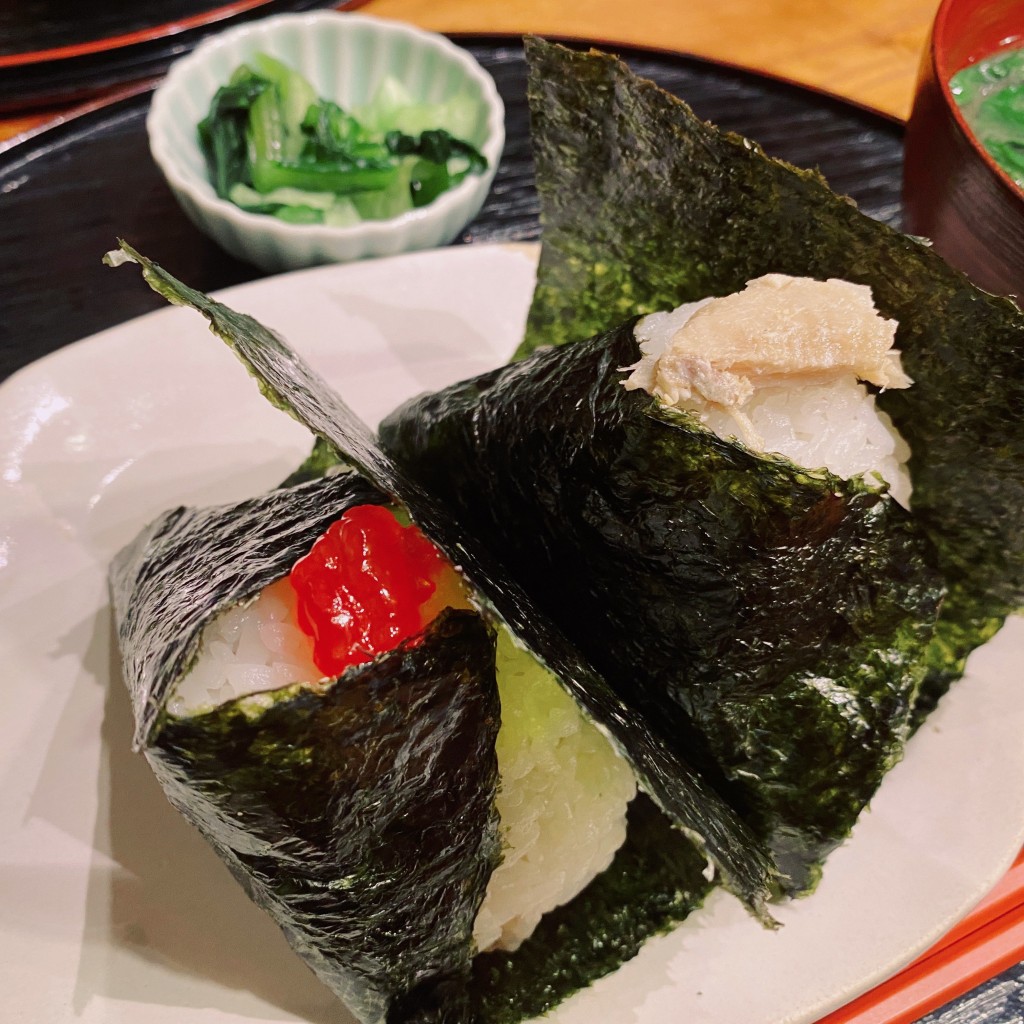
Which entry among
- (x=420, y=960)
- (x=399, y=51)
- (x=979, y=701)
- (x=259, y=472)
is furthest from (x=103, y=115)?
(x=979, y=701)

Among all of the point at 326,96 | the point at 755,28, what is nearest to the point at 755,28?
the point at 755,28

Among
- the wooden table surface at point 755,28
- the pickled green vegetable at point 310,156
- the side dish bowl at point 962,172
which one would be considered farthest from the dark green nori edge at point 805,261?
the wooden table surface at point 755,28

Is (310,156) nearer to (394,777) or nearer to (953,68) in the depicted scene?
(953,68)

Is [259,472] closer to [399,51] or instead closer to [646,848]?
[646,848]

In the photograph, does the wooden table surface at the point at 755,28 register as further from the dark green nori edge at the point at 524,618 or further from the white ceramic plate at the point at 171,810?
the dark green nori edge at the point at 524,618

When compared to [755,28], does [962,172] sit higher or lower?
higher
